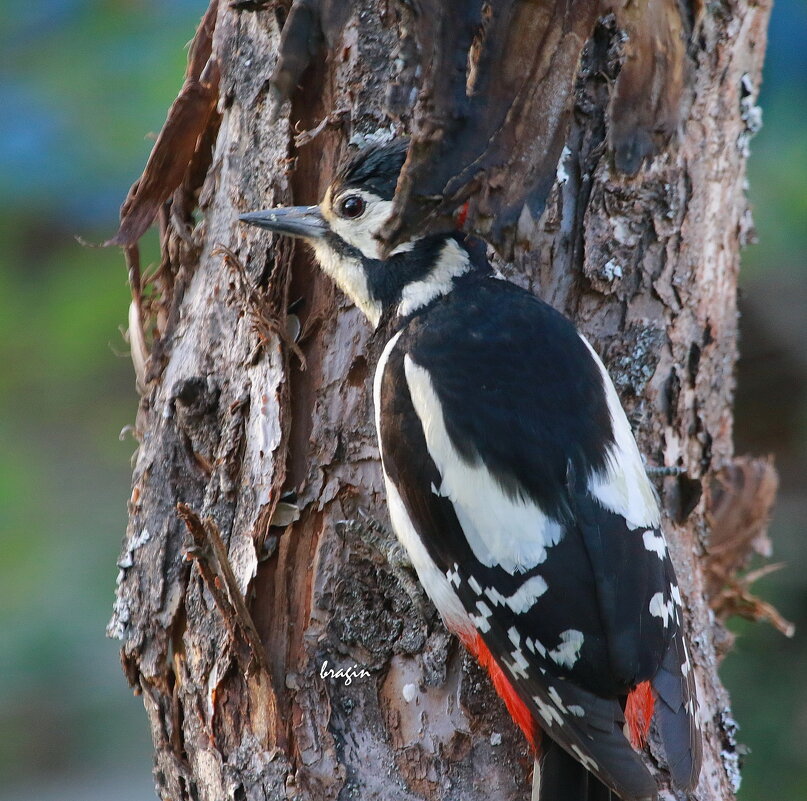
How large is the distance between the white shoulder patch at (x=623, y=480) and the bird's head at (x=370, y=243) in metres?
0.36

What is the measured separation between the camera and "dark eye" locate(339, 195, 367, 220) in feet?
6.55

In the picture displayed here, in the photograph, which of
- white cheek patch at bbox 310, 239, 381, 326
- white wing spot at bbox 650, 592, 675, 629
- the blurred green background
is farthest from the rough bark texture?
the blurred green background

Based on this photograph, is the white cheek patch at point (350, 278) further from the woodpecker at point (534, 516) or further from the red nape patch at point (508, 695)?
the red nape patch at point (508, 695)

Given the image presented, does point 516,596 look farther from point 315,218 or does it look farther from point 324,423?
point 315,218

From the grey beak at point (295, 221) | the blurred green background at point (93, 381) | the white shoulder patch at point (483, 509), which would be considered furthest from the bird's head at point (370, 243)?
the blurred green background at point (93, 381)

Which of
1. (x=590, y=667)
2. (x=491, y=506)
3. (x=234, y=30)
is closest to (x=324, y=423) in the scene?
(x=491, y=506)

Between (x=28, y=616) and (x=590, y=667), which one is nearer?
(x=590, y=667)

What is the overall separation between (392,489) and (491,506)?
206 mm

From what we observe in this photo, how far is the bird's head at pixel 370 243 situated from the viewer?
195 cm

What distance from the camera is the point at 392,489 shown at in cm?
186

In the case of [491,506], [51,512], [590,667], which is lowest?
[51,512]

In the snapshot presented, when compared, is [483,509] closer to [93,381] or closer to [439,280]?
[439,280]

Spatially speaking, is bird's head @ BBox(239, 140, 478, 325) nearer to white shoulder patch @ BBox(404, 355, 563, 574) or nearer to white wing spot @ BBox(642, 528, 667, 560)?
white shoulder patch @ BBox(404, 355, 563, 574)

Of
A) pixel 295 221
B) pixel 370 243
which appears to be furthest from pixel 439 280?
pixel 295 221
